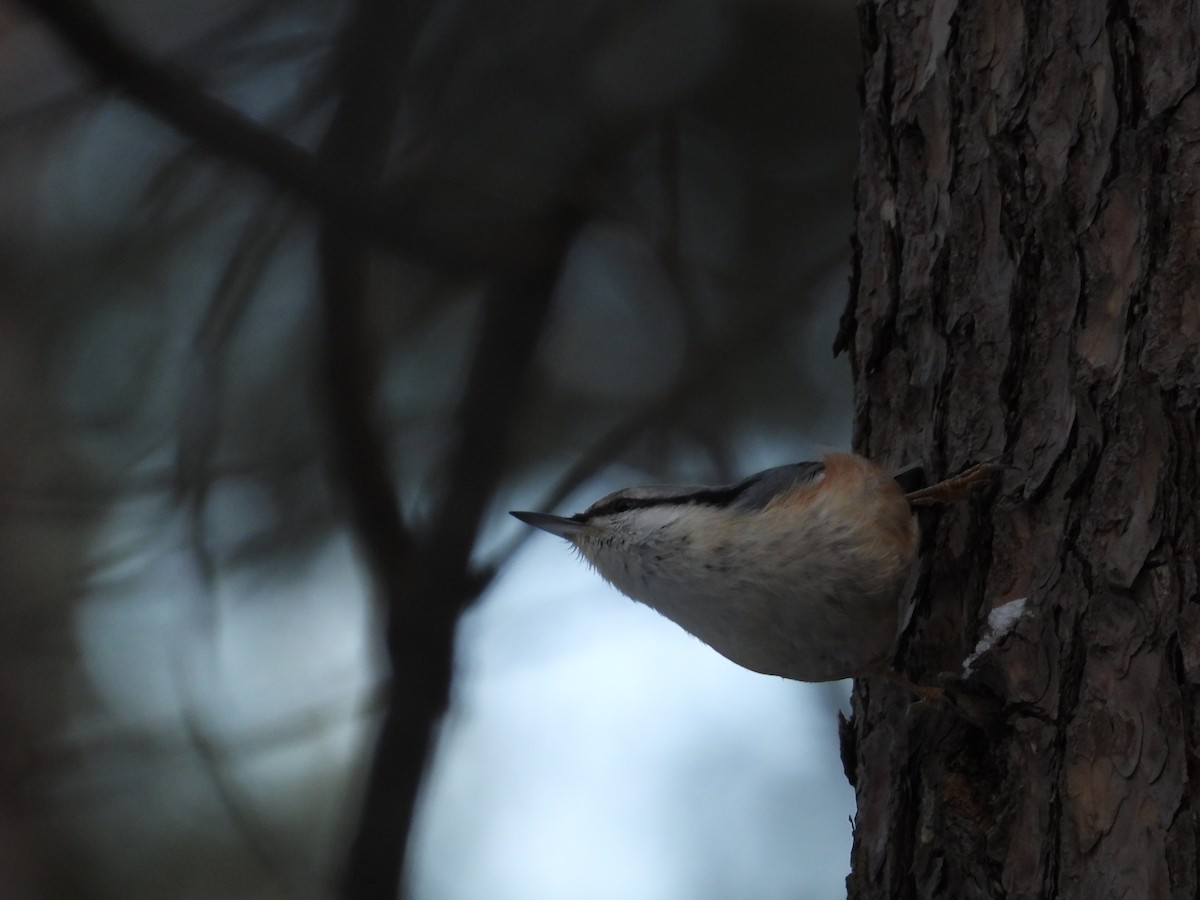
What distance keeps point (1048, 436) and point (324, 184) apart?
4.94 feet

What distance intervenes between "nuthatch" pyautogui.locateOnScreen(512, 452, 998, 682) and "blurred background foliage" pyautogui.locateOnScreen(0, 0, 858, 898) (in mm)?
737

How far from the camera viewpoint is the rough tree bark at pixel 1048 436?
1116mm

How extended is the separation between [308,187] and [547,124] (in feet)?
1.69

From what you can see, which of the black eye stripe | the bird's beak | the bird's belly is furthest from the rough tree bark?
the bird's beak

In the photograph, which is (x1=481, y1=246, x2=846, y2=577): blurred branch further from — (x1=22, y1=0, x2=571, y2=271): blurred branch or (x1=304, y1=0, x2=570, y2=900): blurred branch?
(x1=22, y1=0, x2=571, y2=271): blurred branch

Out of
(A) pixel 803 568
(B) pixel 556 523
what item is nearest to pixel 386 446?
(B) pixel 556 523

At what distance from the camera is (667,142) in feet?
8.18

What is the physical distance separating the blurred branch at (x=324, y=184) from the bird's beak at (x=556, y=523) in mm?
718

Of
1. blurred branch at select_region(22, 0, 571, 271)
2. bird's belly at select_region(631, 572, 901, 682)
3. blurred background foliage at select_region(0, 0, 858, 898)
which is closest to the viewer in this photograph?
bird's belly at select_region(631, 572, 901, 682)

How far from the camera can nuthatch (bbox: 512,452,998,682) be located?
4.79 feet

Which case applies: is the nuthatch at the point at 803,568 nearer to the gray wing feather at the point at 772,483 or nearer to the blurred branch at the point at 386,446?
the gray wing feather at the point at 772,483

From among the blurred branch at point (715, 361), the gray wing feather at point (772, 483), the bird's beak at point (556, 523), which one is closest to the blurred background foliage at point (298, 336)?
the blurred branch at point (715, 361)

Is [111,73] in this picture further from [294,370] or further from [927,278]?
[927,278]

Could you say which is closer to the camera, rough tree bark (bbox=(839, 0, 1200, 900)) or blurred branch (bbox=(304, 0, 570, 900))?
rough tree bark (bbox=(839, 0, 1200, 900))
